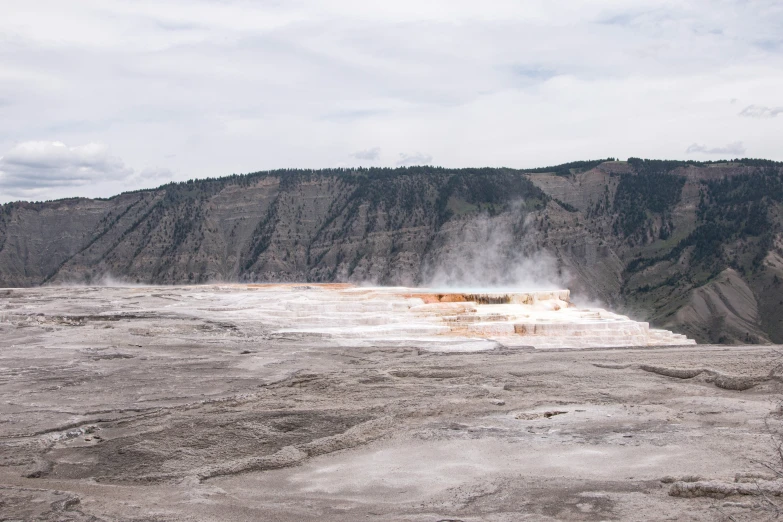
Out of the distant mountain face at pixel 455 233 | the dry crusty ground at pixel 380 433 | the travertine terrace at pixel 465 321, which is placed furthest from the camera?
the distant mountain face at pixel 455 233

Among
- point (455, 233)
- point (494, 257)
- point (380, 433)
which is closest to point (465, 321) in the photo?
point (380, 433)

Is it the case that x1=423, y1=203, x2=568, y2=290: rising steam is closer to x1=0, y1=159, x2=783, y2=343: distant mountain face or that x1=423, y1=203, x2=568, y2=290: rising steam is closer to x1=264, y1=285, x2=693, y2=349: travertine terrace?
x1=0, y1=159, x2=783, y2=343: distant mountain face

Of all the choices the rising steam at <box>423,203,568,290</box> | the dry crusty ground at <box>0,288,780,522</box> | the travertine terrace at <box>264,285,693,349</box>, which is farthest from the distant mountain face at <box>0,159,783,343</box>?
the dry crusty ground at <box>0,288,780,522</box>

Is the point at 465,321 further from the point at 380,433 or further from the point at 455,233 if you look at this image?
the point at 455,233

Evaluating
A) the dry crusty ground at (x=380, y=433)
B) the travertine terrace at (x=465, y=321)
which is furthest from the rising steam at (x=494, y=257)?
the dry crusty ground at (x=380, y=433)

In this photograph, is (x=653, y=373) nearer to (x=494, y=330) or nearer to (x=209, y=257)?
(x=494, y=330)

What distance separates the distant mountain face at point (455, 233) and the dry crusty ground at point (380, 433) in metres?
45.1

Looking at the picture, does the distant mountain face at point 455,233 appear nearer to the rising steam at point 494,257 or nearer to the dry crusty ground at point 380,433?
the rising steam at point 494,257

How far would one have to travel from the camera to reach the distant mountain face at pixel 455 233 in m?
68.1

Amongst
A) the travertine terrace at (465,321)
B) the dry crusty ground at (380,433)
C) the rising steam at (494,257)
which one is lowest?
the dry crusty ground at (380,433)

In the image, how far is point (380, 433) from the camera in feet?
35.8

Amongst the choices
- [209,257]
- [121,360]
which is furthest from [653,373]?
[209,257]

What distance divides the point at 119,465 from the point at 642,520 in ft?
20.3

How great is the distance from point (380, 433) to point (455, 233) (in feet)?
223
